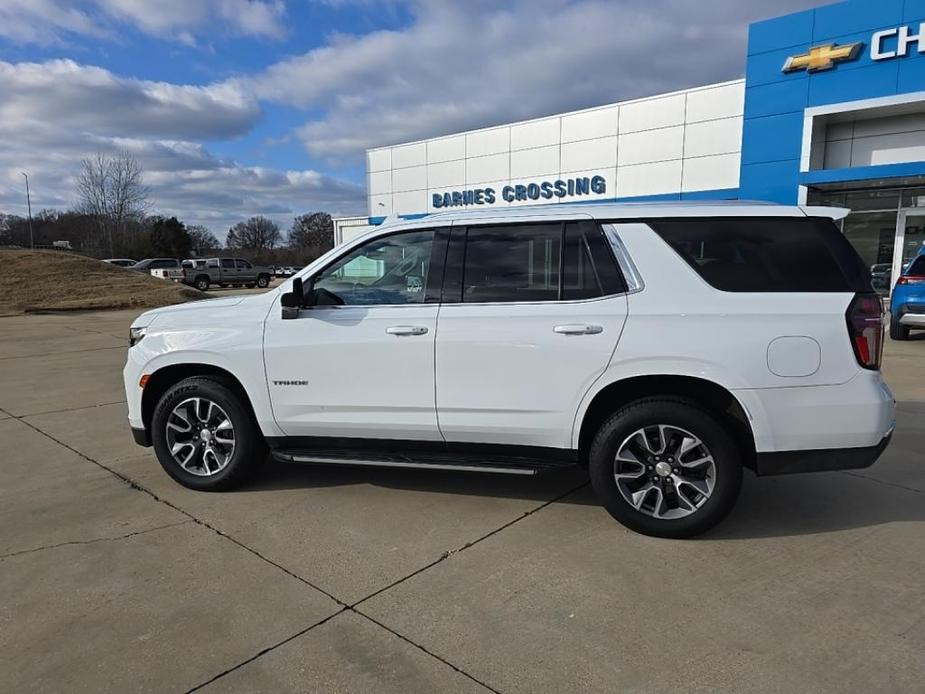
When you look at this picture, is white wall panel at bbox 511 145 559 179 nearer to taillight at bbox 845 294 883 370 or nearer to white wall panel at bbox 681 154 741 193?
white wall panel at bbox 681 154 741 193

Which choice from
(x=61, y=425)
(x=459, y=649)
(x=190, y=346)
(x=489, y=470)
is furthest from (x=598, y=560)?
(x=61, y=425)

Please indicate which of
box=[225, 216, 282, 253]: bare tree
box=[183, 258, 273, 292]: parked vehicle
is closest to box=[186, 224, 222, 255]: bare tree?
box=[225, 216, 282, 253]: bare tree

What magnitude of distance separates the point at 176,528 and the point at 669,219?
141 inches

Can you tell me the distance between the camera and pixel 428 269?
13.1 ft

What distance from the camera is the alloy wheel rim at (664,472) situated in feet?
11.5

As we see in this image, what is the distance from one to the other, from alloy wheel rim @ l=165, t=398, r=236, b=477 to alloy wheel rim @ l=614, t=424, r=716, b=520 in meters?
2.71

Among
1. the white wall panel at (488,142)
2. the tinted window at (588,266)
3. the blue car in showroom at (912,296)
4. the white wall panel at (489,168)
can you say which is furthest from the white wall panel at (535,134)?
the tinted window at (588,266)

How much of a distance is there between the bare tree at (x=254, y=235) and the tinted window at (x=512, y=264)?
109 metres

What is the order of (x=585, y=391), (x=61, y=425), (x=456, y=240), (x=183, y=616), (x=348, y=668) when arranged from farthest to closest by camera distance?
(x=61, y=425) → (x=456, y=240) → (x=585, y=391) → (x=183, y=616) → (x=348, y=668)

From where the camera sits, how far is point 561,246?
3779mm

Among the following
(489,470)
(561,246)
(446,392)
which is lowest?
(489,470)

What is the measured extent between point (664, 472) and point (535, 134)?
2159 centimetres

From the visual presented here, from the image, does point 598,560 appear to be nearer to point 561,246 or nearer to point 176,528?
point 561,246

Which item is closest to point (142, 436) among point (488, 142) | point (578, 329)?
point (578, 329)
